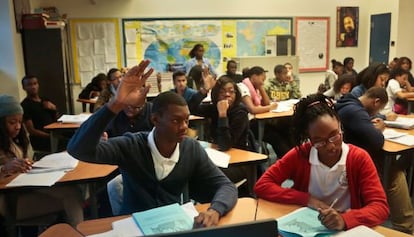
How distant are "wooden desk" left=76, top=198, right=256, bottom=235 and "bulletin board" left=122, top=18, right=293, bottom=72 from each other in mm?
5726

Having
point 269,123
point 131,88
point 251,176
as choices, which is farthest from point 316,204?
point 269,123

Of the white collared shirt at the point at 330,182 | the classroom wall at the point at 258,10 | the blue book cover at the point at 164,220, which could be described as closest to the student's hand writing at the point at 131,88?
the blue book cover at the point at 164,220

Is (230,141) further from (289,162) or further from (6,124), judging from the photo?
(6,124)

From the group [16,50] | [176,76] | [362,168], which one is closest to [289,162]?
[362,168]

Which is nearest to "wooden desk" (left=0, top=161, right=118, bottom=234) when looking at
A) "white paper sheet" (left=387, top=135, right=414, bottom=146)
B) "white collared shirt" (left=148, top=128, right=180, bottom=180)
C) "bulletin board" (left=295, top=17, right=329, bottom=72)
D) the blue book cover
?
"white collared shirt" (left=148, top=128, right=180, bottom=180)

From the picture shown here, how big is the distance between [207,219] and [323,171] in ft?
1.88

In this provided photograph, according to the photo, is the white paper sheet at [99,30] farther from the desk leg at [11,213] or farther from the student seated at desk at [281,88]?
the desk leg at [11,213]

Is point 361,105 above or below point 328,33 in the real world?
below

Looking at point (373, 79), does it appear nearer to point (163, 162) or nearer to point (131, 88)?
point (163, 162)

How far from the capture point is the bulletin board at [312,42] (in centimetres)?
808

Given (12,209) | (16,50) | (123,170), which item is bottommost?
(12,209)

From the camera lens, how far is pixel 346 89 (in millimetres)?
4613

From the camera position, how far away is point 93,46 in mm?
6867

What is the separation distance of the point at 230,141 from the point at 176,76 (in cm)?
193
